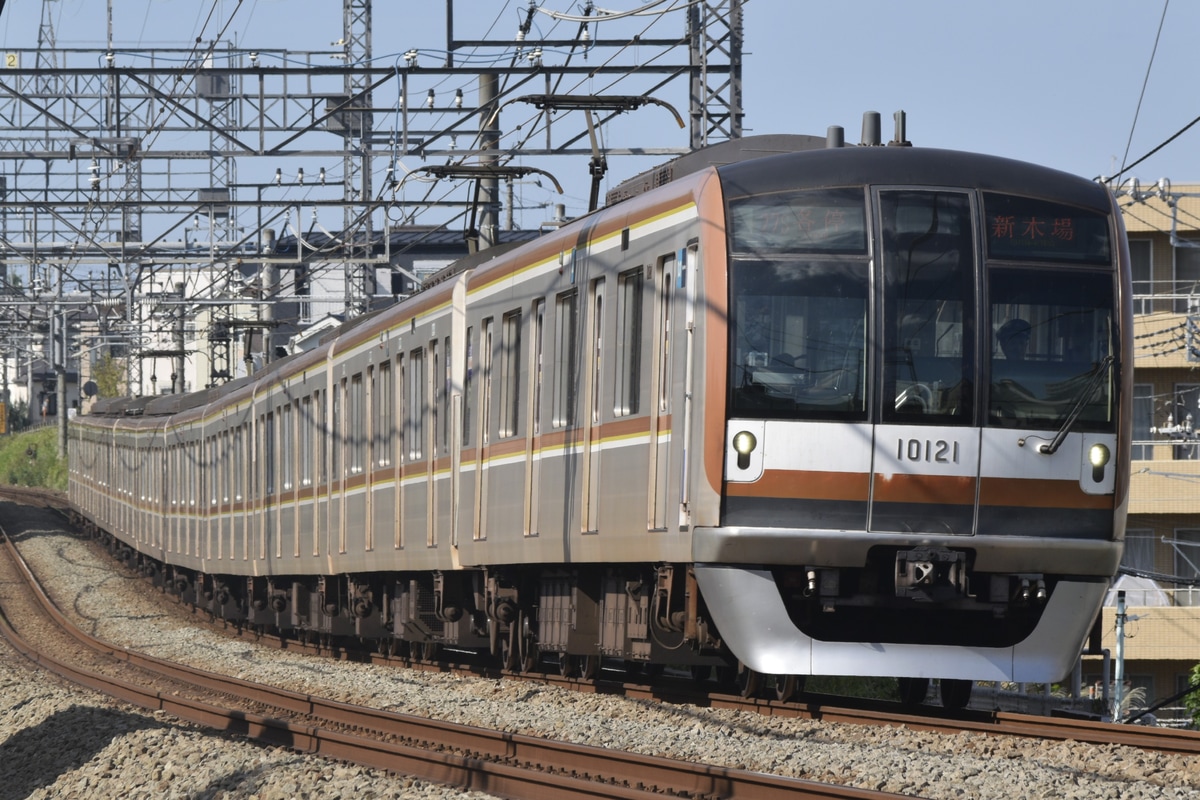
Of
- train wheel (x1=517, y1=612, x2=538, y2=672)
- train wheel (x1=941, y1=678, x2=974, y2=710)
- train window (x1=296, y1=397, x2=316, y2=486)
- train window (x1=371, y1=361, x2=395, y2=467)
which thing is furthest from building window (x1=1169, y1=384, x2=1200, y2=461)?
train wheel (x1=941, y1=678, x2=974, y2=710)

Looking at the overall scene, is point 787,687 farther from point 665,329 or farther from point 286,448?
point 286,448

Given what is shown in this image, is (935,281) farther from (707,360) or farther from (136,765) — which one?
(136,765)

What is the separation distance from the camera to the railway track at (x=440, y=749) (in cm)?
737

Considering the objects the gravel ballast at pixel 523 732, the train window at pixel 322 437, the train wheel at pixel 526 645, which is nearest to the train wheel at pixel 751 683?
the gravel ballast at pixel 523 732

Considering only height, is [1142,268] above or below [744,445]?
above

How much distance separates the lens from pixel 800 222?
29.6 ft

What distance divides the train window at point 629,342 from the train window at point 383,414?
5749 mm

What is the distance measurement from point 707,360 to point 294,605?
513 inches

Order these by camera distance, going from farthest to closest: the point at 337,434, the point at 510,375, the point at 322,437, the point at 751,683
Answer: the point at 322,437 < the point at 337,434 < the point at 510,375 < the point at 751,683

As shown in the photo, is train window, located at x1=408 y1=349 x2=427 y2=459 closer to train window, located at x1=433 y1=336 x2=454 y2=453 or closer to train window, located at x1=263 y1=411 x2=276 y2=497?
train window, located at x1=433 y1=336 x2=454 y2=453

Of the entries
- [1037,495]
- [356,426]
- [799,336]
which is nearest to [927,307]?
[799,336]

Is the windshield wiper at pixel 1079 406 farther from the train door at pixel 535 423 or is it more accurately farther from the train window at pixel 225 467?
the train window at pixel 225 467

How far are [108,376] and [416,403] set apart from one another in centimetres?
6370

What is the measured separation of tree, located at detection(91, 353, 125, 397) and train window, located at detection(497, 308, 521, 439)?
Answer: 2515 inches
